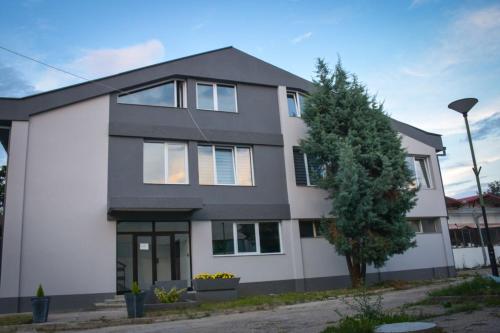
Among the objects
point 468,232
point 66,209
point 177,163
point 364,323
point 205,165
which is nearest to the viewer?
point 364,323

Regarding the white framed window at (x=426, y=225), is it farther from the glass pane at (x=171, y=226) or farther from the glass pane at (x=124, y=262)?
the glass pane at (x=124, y=262)

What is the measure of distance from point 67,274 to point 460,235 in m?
21.8

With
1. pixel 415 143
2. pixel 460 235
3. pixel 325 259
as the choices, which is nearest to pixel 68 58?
pixel 325 259

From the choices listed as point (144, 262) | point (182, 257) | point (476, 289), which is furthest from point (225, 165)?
point (476, 289)

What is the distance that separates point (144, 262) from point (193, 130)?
206 inches

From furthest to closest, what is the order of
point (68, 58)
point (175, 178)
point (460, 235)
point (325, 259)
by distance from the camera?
point (460, 235) < point (325, 259) < point (175, 178) < point (68, 58)

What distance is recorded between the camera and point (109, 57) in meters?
18.1

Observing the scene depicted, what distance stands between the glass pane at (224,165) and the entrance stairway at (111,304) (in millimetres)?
5673

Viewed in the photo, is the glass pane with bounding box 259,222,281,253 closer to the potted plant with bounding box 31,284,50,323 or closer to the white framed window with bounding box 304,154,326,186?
the white framed window with bounding box 304,154,326,186

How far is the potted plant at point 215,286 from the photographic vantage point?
1509 cm

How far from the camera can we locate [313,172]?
18.9 m

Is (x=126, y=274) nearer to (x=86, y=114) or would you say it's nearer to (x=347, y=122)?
(x=86, y=114)

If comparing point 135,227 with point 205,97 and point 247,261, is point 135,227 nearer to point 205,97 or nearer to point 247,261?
point 247,261

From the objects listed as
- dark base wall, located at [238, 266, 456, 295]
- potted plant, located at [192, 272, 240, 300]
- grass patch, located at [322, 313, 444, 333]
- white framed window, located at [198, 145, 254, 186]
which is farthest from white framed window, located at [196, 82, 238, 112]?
grass patch, located at [322, 313, 444, 333]
